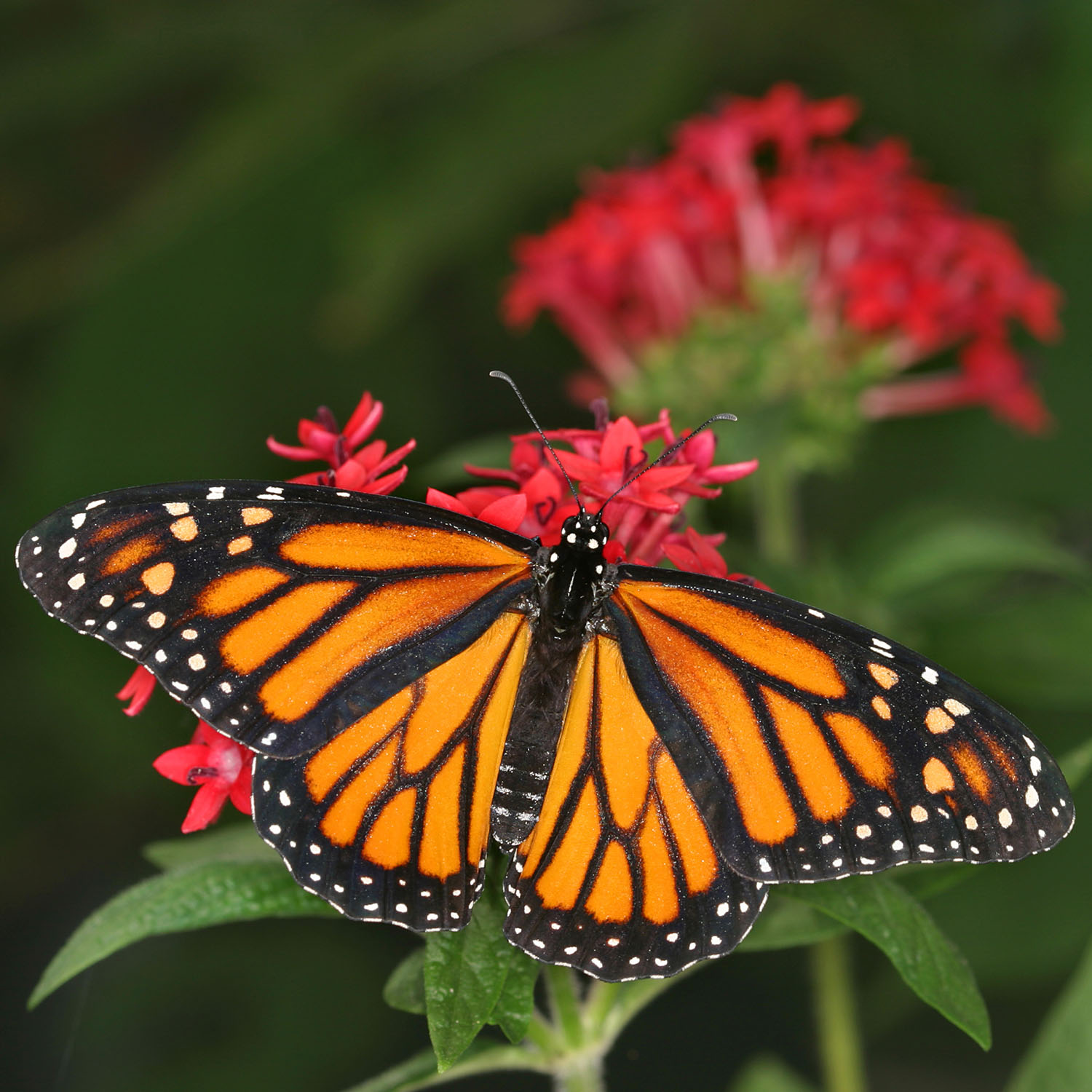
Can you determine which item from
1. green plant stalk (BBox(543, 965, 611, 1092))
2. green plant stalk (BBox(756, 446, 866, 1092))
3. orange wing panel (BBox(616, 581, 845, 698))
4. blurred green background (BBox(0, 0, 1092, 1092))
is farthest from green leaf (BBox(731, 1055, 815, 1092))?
orange wing panel (BBox(616, 581, 845, 698))

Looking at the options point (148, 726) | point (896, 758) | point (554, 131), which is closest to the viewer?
point (896, 758)

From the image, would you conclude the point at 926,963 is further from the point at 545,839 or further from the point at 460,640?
the point at 460,640

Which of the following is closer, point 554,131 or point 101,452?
point 554,131

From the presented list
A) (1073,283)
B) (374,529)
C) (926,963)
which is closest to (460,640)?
(374,529)

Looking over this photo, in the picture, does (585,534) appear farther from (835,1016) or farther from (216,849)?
(835,1016)

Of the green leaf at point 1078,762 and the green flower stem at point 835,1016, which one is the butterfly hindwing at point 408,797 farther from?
the green flower stem at point 835,1016

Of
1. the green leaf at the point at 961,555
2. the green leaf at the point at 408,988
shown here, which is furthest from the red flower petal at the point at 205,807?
the green leaf at the point at 961,555

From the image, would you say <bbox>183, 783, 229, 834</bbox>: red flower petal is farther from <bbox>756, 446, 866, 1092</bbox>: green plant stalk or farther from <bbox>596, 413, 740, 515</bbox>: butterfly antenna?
<bbox>756, 446, 866, 1092</bbox>: green plant stalk
